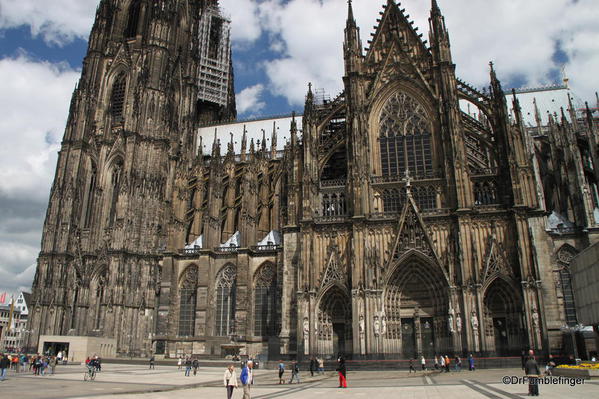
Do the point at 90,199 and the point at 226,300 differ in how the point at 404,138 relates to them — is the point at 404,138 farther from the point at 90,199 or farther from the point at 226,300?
the point at 90,199

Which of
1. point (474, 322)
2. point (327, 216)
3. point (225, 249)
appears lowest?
point (474, 322)

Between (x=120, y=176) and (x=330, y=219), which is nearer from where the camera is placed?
(x=330, y=219)

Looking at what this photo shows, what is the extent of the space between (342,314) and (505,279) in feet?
35.6

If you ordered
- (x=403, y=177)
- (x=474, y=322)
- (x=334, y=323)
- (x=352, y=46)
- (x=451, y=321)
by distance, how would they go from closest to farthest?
(x=474, y=322) → (x=451, y=321) → (x=334, y=323) → (x=403, y=177) → (x=352, y=46)

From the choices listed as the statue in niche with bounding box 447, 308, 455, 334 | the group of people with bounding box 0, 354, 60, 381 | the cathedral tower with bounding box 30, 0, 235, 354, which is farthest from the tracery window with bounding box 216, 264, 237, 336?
the statue in niche with bounding box 447, 308, 455, 334

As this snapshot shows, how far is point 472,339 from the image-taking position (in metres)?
29.2

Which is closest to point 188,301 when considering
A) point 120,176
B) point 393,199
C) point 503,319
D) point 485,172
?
point 120,176

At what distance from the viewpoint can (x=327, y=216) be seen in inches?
1373

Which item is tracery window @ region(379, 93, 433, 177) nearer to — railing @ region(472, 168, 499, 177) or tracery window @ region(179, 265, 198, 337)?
railing @ region(472, 168, 499, 177)

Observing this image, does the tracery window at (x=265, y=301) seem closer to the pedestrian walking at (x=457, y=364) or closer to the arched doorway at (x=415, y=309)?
the arched doorway at (x=415, y=309)

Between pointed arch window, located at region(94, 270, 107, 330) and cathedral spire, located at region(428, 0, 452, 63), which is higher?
cathedral spire, located at region(428, 0, 452, 63)

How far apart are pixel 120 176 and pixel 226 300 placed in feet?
53.5

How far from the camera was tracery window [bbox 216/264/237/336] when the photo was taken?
39125 millimetres

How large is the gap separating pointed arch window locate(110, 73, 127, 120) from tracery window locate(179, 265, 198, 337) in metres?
18.3
